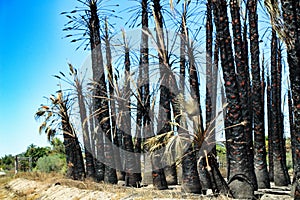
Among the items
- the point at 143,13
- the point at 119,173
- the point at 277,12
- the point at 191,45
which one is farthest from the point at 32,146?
the point at 277,12

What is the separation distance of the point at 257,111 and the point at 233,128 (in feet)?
15.8

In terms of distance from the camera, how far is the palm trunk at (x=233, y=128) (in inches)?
376

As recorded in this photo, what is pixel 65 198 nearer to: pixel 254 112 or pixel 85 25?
pixel 254 112

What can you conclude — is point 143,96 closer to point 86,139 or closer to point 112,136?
point 112,136

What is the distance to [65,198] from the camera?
11562mm

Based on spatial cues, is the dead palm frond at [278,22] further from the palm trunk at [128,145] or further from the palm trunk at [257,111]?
the palm trunk at [128,145]

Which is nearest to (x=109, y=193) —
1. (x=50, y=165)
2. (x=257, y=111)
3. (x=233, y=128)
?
(x=233, y=128)

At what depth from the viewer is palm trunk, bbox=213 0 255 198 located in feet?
31.3

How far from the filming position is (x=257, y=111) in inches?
564

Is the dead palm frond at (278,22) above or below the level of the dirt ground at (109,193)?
above

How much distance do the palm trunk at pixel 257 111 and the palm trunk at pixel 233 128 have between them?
3.62 m

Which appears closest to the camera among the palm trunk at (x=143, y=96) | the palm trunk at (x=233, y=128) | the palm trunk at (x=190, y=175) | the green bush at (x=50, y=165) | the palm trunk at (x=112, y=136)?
the palm trunk at (x=233, y=128)

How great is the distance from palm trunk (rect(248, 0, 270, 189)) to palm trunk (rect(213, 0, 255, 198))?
3.62 meters

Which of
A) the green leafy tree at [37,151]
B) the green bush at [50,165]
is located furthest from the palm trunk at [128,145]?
the green leafy tree at [37,151]
